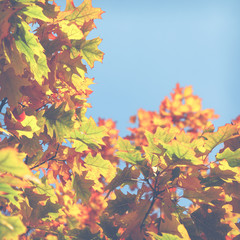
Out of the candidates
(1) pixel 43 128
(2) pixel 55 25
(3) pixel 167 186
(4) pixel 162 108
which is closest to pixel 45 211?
(1) pixel 43 128

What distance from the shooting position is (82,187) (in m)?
1.69

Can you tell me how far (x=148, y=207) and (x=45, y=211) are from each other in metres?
0.74

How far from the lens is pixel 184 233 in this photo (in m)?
1.40

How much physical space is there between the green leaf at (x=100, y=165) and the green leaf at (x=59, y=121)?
30 cm

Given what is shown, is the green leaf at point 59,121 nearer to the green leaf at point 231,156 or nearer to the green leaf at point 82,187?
the green leaf at point 82,187

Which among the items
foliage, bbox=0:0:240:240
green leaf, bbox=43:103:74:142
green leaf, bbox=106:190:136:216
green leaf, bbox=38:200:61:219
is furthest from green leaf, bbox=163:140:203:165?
green leaf, bbox=38:200:61:219

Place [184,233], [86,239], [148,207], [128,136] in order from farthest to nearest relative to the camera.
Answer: [128,136]
[86,239]
[148,207]
[184,233]

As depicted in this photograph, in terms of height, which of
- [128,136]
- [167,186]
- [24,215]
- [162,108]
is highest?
[162,108]

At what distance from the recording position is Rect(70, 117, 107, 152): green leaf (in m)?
1.70

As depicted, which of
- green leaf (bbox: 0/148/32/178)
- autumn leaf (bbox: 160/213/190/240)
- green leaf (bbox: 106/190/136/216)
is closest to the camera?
green leaf (bbox: 0/148/32/178)

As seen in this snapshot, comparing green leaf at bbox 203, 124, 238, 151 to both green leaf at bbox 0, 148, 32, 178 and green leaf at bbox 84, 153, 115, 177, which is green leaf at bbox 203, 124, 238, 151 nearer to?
green leaf at bbox 84, 153, 115, 177

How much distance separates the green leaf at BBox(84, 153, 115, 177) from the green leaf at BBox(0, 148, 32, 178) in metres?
0.97

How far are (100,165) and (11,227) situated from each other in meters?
1.01

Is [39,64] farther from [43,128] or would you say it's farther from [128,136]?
[128,136]
